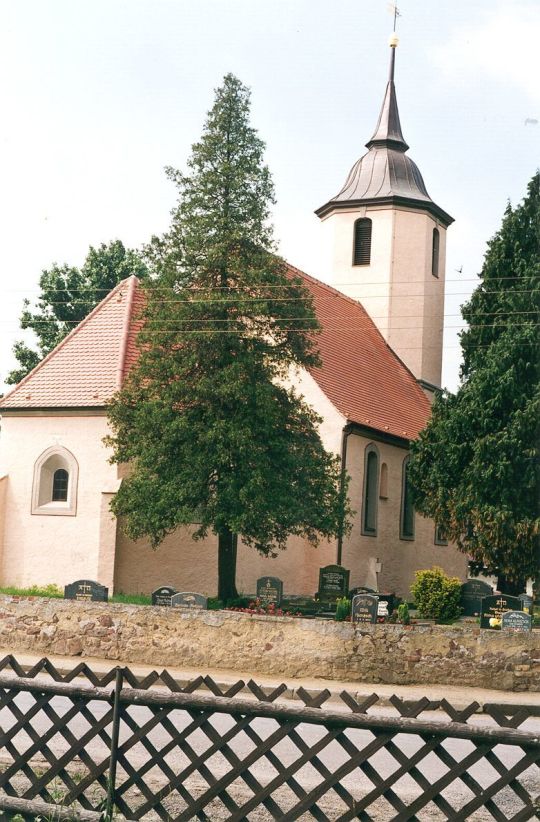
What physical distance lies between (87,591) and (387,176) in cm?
2577

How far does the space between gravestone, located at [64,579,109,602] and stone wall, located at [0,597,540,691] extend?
2611 mm

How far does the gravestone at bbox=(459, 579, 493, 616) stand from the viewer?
27.5m

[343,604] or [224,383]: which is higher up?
[224,383]

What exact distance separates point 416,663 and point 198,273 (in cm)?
1243

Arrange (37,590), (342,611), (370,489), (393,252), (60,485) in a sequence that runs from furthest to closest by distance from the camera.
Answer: (393,252)
(370,489)
(60,485)
(37,590)
(342,611)

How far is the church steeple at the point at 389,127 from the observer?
44.4 meters

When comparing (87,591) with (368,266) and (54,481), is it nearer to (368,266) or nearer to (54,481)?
(54,481)

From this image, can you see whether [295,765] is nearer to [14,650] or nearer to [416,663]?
[416,663]

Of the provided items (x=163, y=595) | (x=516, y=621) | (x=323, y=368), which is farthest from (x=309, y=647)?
(x=323, y=368)

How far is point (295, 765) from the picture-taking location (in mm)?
5965

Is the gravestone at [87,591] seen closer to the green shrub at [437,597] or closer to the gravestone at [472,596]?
the green shrub at [437,597]

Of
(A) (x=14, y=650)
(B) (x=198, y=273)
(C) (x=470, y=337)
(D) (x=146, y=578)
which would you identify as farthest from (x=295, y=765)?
(C) (x=470, y=337)

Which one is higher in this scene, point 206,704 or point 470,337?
point 470,337

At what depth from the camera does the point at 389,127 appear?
44531 millimetres
